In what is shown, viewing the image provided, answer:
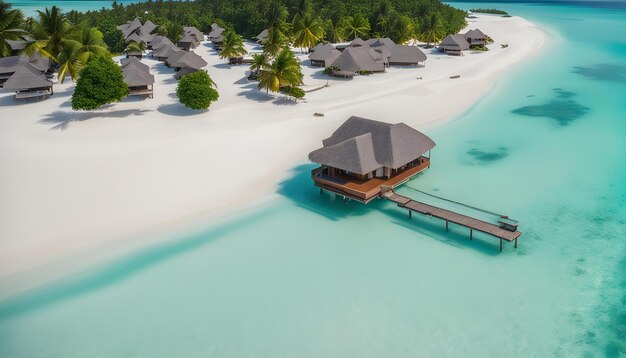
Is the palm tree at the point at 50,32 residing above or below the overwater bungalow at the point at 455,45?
above

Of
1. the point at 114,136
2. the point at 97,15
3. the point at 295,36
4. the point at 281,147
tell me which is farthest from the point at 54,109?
the point at 97,15

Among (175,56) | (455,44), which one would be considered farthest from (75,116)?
(455,44)

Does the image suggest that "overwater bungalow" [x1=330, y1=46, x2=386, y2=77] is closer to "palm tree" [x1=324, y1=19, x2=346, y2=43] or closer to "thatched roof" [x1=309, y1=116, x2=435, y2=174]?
"palm tree" [x1=324, y1=19, x2=346, y2=43]

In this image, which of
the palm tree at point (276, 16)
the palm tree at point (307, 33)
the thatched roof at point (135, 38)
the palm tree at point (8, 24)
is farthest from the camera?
the palm tree at point (276, 16)

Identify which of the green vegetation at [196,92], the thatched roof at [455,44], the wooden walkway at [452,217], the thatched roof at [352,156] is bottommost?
the wooden walkway at [452,217]

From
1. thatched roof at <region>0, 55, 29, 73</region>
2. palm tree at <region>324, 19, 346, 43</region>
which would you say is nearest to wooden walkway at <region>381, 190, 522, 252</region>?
thatched roof at <region>0, 55, 29, 73</region>

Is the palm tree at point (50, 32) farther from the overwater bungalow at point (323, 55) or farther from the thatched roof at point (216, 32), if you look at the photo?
the thatched roof at point (216, 32)

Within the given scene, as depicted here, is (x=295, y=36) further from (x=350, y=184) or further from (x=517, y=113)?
(x=350, y=184)

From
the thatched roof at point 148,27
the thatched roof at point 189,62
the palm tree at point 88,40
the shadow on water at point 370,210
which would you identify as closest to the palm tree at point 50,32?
the palm tree at point 88,40

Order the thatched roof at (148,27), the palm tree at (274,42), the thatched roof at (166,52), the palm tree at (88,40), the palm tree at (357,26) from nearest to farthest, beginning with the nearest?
the palm tree at (88,40)
the palm tree at (274,42)
the thatched roof at (166,52)
the palm tree at (357,26)
the thatched roof at (148,27)

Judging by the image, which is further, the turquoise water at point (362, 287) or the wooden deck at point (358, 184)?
the wooden deck at point (358, 184)
